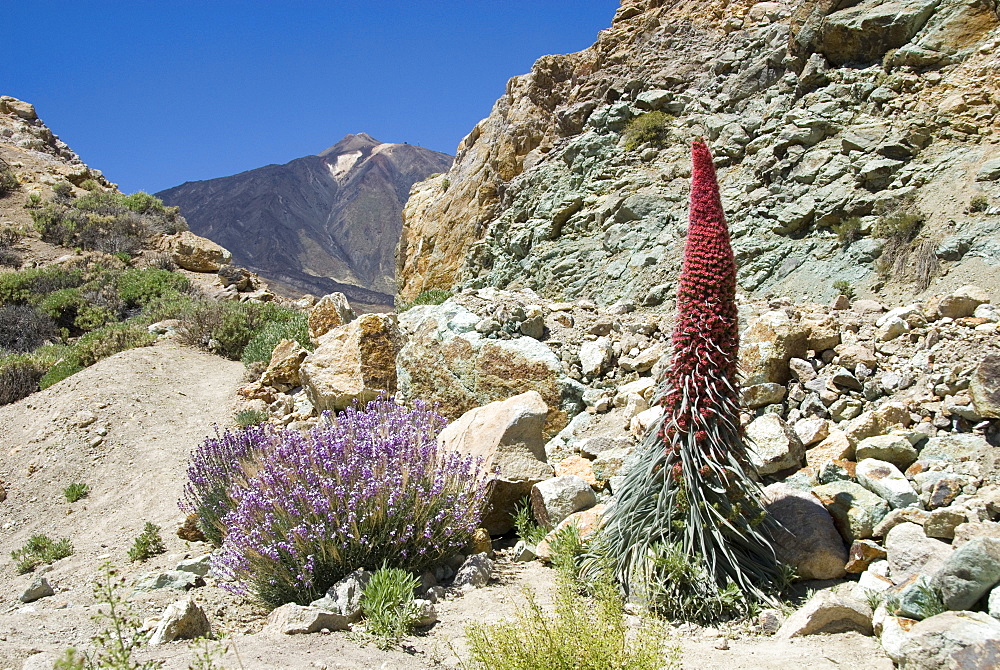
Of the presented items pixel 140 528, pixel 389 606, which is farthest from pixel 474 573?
pixel 140 528

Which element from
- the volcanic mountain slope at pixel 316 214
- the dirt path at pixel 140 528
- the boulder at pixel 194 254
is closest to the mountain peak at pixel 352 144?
the volcanic mountain slope at pixel 316 214

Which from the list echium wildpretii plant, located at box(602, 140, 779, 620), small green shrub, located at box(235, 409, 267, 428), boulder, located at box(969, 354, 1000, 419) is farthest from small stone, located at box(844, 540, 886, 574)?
small green shrub, located at box(235, 409, 267, 428)

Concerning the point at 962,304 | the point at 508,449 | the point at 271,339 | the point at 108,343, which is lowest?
the point at 508,449

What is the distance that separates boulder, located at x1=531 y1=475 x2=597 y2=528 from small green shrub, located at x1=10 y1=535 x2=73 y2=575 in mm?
4476

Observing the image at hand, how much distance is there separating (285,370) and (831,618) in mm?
8051

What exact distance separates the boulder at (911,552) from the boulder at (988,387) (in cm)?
101

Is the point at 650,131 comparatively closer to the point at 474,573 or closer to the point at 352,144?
the point at 474,573

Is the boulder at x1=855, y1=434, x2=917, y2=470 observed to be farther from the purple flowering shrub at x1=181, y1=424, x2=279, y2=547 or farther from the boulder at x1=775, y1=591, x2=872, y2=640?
the purple flowering shrub at x1=181, y1=424, x2=279, y2=547

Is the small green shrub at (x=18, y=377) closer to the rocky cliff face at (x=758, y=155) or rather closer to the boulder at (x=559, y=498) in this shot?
the rocky cliff face at (x=758, y=155)

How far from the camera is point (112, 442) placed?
8.34m

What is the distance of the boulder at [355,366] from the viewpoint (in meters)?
7.63

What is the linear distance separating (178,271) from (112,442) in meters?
12.4

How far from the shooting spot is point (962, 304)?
17.6 ft

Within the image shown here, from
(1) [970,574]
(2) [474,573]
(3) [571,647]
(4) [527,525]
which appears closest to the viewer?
(3) [571,647]
